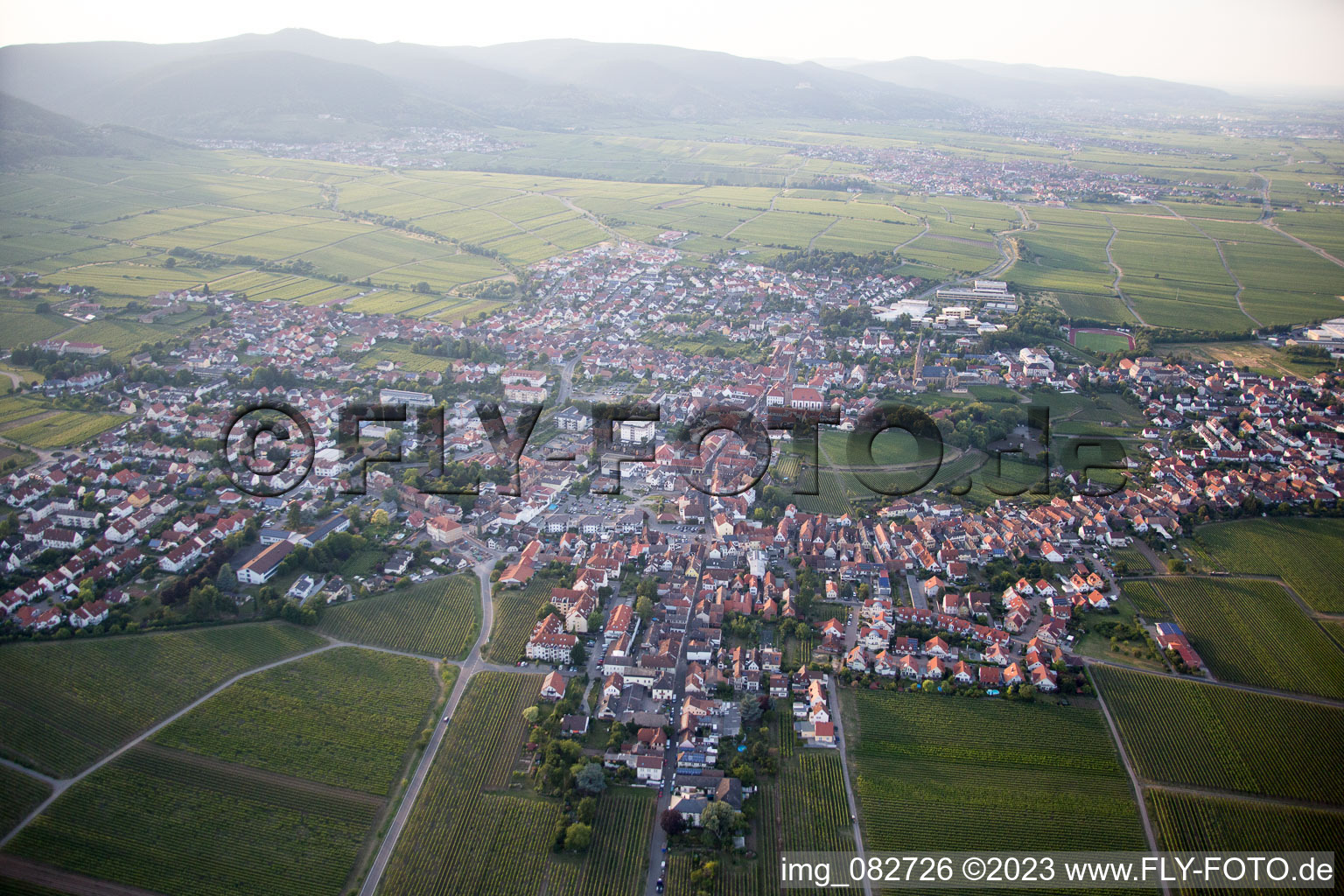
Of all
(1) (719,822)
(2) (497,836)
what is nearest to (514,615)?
(2) (497,836)

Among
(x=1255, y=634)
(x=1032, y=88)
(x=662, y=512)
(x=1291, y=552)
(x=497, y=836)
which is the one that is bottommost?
(x=497, y=836)

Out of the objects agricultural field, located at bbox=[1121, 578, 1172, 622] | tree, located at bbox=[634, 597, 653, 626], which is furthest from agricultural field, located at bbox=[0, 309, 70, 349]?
agricultural field, located at bbox=[1121, 578, 1172, 622]

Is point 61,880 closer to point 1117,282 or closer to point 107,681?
point 107,681

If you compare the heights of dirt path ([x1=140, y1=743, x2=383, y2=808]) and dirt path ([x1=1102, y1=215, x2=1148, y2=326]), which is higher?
dirt path ([x1=1102, y1=215, x2=1148, y2=326])

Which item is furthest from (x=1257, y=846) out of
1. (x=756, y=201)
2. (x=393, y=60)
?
(x=393, y=60)

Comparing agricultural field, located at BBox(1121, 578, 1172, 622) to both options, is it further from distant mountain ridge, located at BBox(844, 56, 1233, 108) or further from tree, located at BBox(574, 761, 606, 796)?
distant mountain ridge, located at BBox(844, 56, 1233, 108)

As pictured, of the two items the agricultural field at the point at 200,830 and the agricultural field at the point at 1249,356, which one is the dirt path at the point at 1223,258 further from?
the agricultural field at the point at 200,830

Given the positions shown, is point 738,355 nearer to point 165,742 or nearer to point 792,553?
point 792,553
